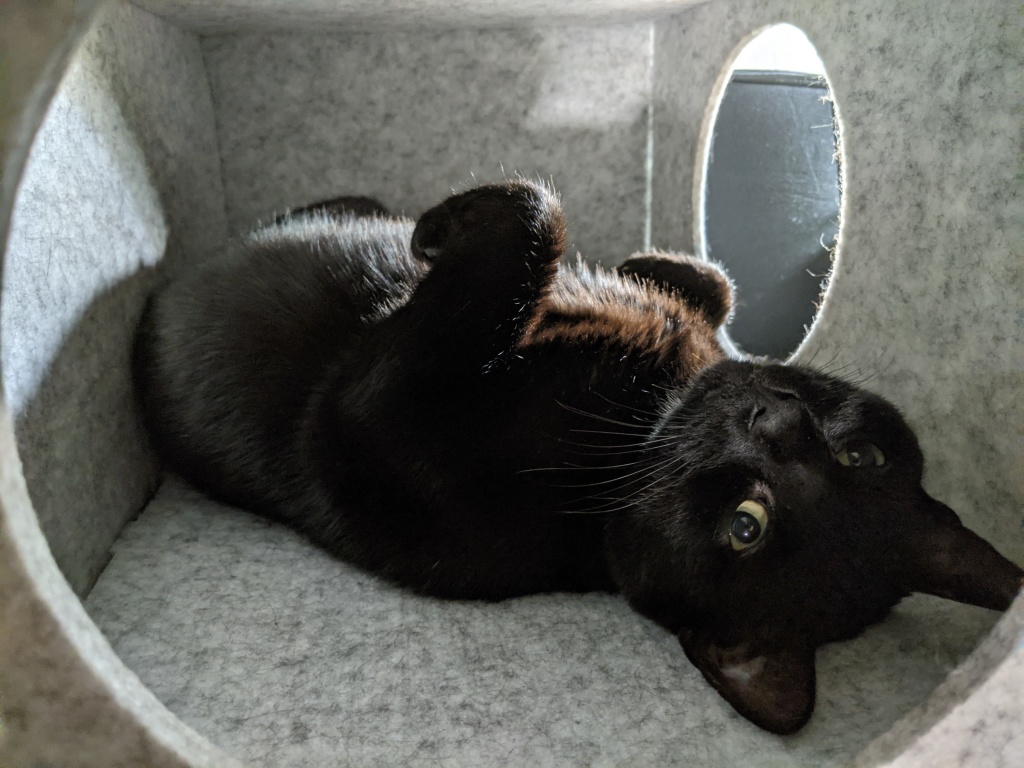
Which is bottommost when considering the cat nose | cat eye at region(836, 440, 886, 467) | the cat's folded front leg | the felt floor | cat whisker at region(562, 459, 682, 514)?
the felt floor

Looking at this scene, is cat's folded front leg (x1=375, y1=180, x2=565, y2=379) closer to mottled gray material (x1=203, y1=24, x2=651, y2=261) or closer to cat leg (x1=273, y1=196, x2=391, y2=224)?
cat leg (x1=273, y1=196, x2=391, y2=224)

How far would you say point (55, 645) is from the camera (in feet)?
2.43

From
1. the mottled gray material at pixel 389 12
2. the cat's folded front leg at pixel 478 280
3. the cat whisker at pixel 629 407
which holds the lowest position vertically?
the cat whisker at pixel 629 407

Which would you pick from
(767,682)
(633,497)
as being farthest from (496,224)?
(767,682)

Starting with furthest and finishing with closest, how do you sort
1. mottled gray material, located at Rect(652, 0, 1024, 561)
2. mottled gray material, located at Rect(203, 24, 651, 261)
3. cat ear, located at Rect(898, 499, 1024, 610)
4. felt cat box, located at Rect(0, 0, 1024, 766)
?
mottled gray material, located at Rect(203, 24, 651, 261) → mottled gray material, located at Rect(652, 0, 1024, 561) → cat ear, located at Rect(898, 499, 1024, 610) → felt cat box, located at Rect(0, 0, 1024, 766)

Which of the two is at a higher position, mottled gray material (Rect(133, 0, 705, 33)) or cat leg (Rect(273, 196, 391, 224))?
mottled gray material (Rect(133, 0, 705, 33))

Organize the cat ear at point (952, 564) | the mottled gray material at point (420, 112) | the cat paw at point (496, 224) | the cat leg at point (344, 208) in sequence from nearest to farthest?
the cat ear at point (952, 564) → the cat paw at point (496, 224) → the cat leg at point (344, 208) → the mottled gray material at point (420, 112)

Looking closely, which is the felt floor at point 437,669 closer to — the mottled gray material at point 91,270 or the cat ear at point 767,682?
the cat ear at point 767,682

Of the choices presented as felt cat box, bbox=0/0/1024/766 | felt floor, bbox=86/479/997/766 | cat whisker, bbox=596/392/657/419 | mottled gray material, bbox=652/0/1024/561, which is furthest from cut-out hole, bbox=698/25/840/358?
felt floor, bbox=86/479/997/766

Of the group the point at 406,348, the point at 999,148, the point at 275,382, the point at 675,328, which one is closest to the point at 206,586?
the point at 275,382

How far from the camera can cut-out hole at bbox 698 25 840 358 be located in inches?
76.1

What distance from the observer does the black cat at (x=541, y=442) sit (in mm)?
1072

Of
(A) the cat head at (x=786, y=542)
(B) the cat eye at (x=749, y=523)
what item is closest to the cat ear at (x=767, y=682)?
(A) the cat head at (x=786, y=542)

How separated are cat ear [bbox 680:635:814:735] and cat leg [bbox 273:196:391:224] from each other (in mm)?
1231
